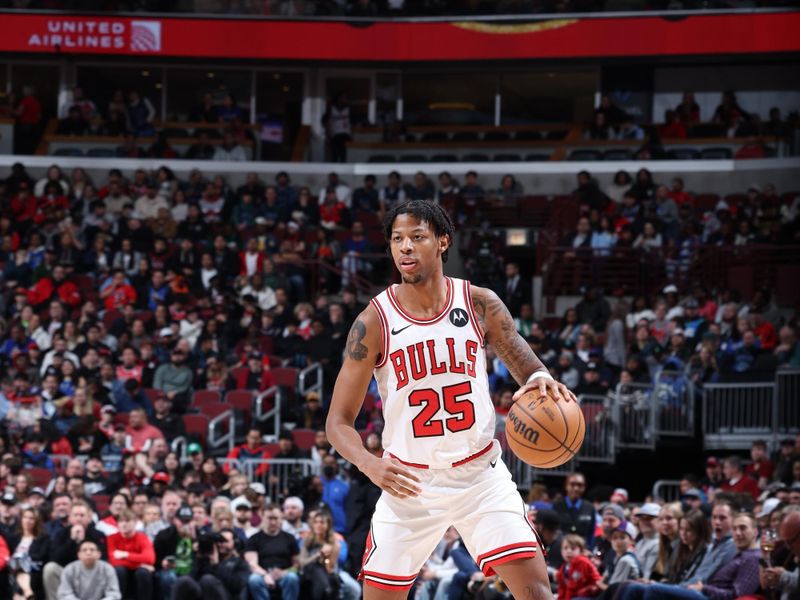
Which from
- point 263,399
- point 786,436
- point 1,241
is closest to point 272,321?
point 263,399

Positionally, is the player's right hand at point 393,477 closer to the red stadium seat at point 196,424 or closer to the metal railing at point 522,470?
the metal railing at point 522,470

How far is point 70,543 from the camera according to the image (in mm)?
13227

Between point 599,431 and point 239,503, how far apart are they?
4758mm

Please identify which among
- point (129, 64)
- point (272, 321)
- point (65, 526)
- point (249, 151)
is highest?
point (129, 64)

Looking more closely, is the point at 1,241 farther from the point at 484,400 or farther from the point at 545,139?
the point at 484,400

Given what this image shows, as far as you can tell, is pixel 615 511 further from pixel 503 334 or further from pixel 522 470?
pixel 503 334

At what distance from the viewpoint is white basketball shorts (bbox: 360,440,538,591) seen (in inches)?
256

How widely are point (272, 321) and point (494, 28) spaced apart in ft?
33.2

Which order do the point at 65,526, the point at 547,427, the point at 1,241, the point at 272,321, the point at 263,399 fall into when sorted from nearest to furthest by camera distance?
the point at 547,427, the point at 65,526, the point at 263,399, the point at 272,321, the point at 1,241

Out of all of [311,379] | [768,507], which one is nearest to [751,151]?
[311,379]

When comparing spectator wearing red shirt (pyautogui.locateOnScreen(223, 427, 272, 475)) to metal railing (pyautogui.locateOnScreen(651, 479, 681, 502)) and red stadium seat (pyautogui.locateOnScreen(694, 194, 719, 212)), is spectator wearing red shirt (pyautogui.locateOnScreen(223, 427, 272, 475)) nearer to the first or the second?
metal railing (pyautogui.locateOnScreen(651, 479, 681, 502))

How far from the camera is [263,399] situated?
1773 centimetres

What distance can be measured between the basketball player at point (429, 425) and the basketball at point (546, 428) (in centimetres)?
7

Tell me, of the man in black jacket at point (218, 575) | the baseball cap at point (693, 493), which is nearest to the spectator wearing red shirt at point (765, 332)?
the baseball cap at point (693, 493)
